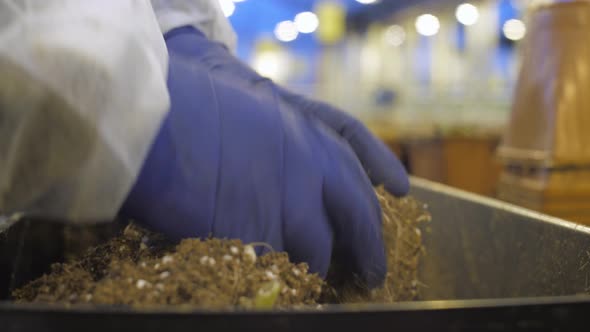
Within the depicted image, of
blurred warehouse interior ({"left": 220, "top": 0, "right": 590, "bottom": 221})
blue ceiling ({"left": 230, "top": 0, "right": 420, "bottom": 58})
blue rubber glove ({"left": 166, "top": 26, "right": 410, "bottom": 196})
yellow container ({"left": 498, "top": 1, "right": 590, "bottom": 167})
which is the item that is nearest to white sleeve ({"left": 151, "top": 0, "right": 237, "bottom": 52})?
blue rubber glove ({"left": 166, "top": 26, "right": 410, "bottom": 196})

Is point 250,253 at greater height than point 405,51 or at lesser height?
lesser

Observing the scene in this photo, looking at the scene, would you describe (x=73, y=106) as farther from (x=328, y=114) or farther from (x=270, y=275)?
(x=328, y=114)

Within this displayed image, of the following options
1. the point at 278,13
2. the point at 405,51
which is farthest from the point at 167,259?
the point at 278,13

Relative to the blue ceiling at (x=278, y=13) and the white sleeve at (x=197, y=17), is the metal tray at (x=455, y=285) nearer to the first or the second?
the white sleeve at (x=197, y=17)

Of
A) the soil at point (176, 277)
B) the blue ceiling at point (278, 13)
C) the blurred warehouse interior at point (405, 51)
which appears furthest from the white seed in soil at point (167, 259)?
the blue ceiling at point (278, 13)

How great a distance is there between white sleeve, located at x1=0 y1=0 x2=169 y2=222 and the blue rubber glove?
190 mm

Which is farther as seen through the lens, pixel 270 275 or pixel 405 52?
pixel 405 52

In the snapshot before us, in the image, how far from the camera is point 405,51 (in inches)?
385

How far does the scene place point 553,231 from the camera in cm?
74

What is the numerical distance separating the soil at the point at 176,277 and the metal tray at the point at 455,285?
0.05 metres

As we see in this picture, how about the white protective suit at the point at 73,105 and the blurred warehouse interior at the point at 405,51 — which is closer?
the white protective suit at the point at 73,105

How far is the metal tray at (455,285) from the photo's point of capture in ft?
1.26

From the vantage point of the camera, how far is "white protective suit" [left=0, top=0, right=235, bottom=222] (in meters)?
0.41

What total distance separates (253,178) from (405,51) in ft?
31.7
